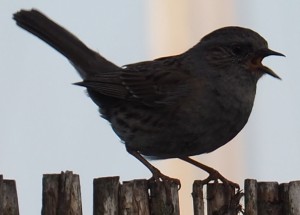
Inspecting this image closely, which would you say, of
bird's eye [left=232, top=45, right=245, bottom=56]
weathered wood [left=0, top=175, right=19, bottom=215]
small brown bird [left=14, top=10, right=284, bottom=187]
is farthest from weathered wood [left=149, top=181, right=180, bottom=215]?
bird's eye [left=232, top=45, right=245, bottom=56]

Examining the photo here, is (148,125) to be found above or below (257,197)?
above

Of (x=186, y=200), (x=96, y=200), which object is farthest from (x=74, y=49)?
(x=96, y=200)

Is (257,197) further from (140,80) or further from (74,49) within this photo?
(74,49)

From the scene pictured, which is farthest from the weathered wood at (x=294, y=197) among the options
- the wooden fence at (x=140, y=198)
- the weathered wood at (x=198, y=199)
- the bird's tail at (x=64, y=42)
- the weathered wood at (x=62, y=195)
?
the bird's tail at (x=64, y=42)

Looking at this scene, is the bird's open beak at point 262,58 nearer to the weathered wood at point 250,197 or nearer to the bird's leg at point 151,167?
the bird's leg at point 151,167

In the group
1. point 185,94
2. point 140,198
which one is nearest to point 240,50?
point 185,94

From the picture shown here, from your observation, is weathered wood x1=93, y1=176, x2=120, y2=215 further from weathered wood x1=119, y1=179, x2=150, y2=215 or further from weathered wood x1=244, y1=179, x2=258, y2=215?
weathered wood x1=244, y1=179, x2=258, y2=215
